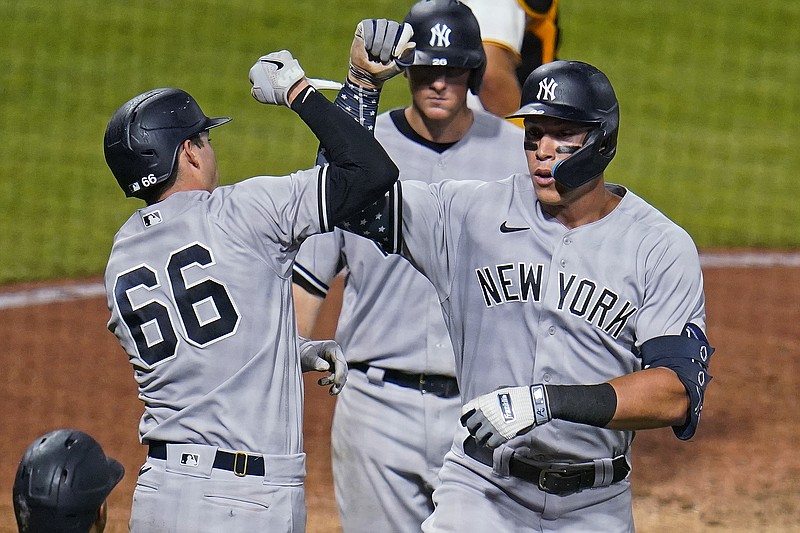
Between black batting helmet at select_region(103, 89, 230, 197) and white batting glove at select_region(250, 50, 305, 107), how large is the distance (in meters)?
0.19

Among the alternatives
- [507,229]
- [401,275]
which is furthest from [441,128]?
[507,229]

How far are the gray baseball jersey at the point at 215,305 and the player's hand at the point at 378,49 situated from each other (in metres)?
0.32

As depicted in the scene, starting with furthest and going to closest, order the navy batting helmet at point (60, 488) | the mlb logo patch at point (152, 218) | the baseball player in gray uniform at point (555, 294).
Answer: the baseball player in gray uniform at point (555, 294)
the mlb logo patch at point (152, 218)
the navy batting helmet at point (60, 488)

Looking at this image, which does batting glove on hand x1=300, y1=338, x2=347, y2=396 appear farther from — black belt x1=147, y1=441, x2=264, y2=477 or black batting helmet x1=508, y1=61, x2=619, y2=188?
black batting helmet x1=508, y1=61, x2=619, y2=188

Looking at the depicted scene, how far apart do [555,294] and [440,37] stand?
1.33 meters

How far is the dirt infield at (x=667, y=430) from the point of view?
5594 mm

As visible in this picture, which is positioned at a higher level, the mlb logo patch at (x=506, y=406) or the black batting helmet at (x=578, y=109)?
the black batting helmet at (x=578, y=109)

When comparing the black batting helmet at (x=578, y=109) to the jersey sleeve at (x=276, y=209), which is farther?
the black batting helmet at (x=578, y=109)

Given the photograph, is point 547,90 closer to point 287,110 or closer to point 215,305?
point 215,305

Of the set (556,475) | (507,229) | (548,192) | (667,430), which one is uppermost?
(548,192)

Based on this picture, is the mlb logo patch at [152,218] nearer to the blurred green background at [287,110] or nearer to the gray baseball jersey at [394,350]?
the gray baseball jersey at [394,350]

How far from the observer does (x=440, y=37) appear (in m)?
4.37

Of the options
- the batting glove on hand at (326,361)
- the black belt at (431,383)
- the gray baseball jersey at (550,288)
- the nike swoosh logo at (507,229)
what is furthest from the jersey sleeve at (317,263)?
the nike swoosh logo at (507,229)

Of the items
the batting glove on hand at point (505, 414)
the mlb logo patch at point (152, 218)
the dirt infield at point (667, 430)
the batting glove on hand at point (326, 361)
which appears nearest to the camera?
the batting glove on hand at point (505, 414)
